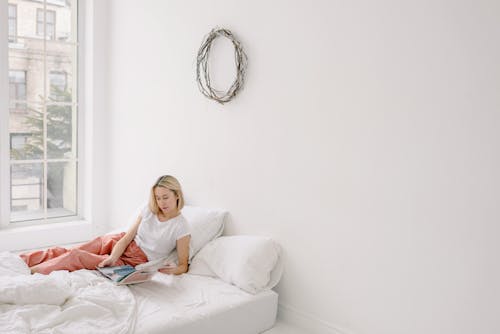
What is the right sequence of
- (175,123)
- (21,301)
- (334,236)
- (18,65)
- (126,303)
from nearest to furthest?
(21,301), (126,303), (334,236), (175,123), (18,65)

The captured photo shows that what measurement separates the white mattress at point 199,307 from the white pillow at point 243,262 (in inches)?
1.8

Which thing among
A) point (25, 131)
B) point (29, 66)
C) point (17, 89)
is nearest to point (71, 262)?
point (25, 131)

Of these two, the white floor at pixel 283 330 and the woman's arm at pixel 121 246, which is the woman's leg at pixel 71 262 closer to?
the woman's arm at pixel 121 246

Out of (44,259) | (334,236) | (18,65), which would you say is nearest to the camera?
(334,236)

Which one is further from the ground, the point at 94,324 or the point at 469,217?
the point at 469,217

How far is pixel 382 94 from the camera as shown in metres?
2.22

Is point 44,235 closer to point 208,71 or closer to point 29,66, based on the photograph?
point 29,66

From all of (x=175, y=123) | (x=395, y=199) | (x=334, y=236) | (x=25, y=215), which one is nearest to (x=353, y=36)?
(x=395, y=199)

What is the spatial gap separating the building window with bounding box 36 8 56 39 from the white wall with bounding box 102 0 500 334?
4.02 ft

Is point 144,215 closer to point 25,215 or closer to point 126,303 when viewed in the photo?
point 126,303

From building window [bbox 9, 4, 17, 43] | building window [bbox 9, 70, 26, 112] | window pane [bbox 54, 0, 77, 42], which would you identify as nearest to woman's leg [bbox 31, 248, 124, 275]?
building window [bbox 9, 70, 26, 112]

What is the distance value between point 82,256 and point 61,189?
1607 millimetres

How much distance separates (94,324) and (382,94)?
160 cm

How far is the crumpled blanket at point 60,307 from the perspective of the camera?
1.99 meters
